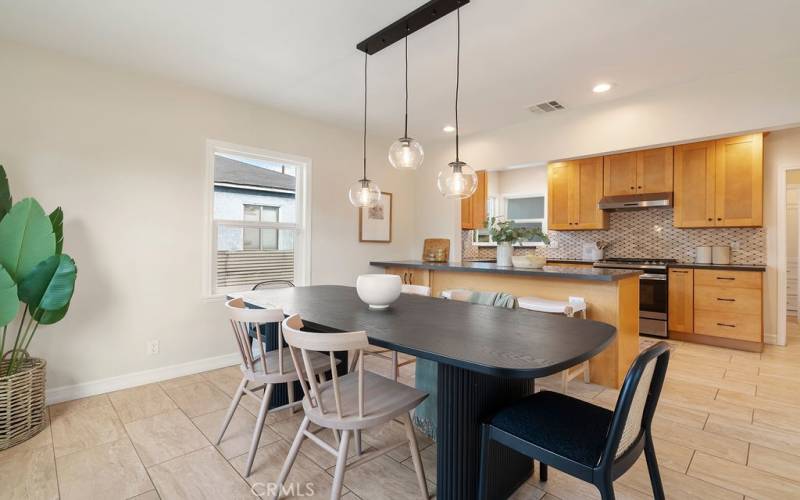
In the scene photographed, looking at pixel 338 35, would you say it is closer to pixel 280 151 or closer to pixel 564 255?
pixel 280 151

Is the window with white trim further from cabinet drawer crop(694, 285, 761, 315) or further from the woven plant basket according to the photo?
cabinet drawer crop(694, 285, 761, 315)

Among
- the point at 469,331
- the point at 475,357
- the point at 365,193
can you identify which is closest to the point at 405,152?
the point at 365,193

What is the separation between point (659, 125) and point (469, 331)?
320cm

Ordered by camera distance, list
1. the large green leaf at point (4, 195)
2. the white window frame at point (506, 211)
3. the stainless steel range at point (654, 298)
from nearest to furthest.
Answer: the large green leaf at point (4, 195), the stainless steel range at point (654, 298), the white window frame at point (506, 211)

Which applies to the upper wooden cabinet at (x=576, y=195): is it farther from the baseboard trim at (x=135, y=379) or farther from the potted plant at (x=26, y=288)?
the potted plant at (x=26, y=288)

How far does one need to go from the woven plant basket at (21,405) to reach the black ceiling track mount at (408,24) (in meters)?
3.05

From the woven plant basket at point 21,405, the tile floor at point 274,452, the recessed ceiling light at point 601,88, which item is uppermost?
the recessed ceiling light at point 601,88

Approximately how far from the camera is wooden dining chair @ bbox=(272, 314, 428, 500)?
1392mm

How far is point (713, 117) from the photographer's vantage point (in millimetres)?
3223

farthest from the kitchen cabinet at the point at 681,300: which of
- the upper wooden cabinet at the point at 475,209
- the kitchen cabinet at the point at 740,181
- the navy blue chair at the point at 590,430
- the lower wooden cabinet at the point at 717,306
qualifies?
the navy blue chair at the point at 590,430

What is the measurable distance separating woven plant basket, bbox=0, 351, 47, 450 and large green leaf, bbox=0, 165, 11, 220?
0.96m

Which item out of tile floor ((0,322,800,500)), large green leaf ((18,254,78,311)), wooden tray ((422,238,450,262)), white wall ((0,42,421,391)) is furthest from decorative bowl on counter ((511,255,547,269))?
large green leaf ((18,254,78,311))

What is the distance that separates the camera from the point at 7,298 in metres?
2.10

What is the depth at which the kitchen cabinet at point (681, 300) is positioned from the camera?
4.35m
